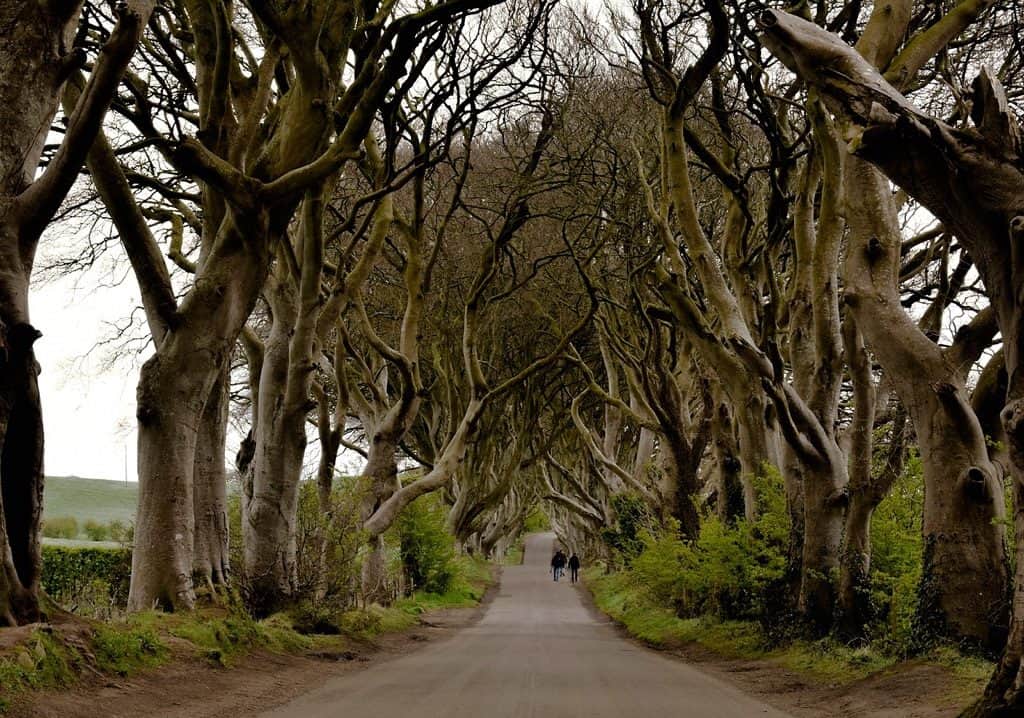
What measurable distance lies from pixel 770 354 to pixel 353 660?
722 centimetres

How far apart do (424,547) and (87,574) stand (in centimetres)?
1017

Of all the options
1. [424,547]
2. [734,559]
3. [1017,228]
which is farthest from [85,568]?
[1017,228]

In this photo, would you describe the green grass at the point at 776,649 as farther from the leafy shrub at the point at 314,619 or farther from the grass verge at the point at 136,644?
the leafy shrub at the point at 314,619

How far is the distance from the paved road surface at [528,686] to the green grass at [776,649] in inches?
40.6

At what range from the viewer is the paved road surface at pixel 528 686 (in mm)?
8805

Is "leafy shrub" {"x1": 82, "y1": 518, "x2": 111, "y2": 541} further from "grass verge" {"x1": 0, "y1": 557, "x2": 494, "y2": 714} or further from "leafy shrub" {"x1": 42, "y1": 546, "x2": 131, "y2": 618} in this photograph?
"grass verge" {"x1": 0, "y1": 557, "x2": 494, "y2": 714}

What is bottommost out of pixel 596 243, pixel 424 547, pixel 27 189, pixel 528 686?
pixel 528 686

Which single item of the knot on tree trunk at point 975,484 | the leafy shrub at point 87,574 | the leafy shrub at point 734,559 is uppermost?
the knot on tree trunk at point 975,484

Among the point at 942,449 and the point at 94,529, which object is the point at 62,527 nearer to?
the point at 94,529

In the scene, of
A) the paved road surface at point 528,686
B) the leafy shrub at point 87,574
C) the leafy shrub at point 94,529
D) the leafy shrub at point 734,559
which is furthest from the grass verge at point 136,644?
the leafy shrub at point 94,529

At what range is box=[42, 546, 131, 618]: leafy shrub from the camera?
1401 centimetres

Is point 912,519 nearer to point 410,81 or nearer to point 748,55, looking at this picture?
point 748,55

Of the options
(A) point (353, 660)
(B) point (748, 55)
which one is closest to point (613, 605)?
(A) point (353, 660)

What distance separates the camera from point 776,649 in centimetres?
1425
